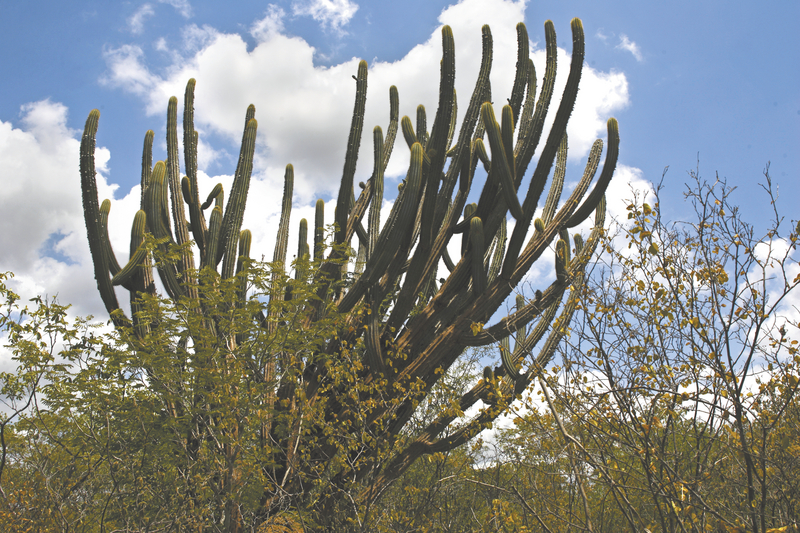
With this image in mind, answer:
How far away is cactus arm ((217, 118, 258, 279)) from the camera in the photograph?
22.2ft

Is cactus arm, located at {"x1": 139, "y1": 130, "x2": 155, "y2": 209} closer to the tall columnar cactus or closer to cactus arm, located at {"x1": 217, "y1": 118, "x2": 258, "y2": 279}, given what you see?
the tall columnar cactus

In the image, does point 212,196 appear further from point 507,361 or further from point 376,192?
point 507,361

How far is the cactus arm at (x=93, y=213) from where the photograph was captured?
6.06m

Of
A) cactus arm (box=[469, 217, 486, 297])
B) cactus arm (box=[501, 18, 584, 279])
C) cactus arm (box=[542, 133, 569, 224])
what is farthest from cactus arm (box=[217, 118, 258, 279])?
cactus arm (box=[542, 133, 569, 224])

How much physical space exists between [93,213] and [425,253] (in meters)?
4.11

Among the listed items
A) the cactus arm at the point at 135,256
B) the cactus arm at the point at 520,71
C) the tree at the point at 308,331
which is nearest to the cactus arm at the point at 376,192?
the tree at the point at 308,331

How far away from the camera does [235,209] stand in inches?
271

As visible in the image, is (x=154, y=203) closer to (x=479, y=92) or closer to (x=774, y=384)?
(x=479, y=92)

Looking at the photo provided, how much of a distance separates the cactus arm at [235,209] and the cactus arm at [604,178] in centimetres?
442

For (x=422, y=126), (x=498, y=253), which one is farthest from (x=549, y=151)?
(x=422, y=126)

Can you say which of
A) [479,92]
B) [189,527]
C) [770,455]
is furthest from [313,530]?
[479,92]

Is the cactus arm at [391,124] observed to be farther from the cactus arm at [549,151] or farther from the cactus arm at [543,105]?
the cactus arm at [549,151]

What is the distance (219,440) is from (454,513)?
442 centimetres

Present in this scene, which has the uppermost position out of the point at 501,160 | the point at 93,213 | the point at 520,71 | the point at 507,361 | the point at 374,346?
the point at 520,71
